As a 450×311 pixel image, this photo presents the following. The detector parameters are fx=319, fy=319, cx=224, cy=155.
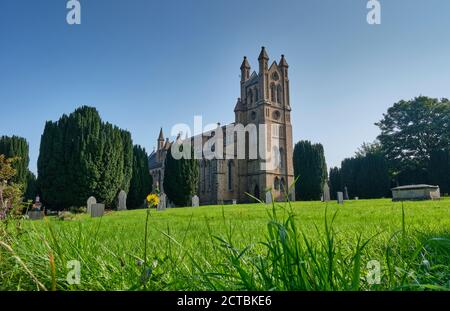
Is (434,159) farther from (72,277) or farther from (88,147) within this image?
(72,277)

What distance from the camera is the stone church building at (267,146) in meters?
43.9

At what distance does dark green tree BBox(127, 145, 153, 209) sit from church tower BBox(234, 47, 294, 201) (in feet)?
45.5

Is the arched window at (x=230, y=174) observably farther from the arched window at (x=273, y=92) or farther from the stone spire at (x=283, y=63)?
the stone spire at (x=283, y=63)

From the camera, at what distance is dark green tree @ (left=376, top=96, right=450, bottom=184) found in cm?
3556

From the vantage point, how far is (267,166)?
42.8 metres

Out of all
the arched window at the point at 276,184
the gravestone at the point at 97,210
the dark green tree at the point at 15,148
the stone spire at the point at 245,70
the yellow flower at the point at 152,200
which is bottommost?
the gravestone at the point at 97,210

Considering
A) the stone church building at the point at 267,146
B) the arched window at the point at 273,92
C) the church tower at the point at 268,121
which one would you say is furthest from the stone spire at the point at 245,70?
the arched window at the point at 273,92

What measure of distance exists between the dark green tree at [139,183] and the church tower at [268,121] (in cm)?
1388

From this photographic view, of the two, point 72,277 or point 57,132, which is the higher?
point 57,132

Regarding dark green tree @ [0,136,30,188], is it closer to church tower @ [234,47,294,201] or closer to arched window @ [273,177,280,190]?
church tower @ [234,47,294,201]

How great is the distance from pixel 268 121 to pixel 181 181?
15814 mm

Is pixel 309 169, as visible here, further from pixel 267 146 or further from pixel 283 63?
pixel 283 63
